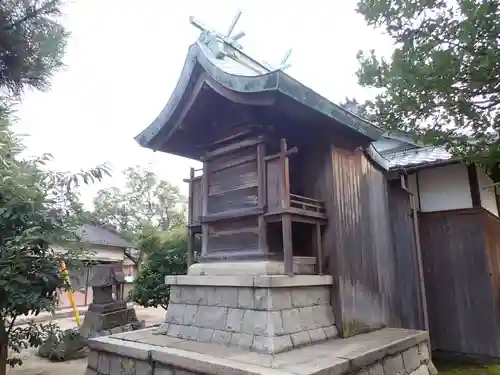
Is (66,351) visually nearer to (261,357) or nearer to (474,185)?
(261,357)

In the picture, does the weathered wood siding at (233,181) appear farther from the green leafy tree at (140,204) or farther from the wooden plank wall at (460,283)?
the green leafy tree at (140,204)

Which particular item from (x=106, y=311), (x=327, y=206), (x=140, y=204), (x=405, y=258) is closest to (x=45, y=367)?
(x=106, y=311)

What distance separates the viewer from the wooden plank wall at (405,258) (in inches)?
263

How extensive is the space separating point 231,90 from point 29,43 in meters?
3.13

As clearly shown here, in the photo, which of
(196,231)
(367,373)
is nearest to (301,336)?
(367,373)

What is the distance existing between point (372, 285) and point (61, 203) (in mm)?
4946

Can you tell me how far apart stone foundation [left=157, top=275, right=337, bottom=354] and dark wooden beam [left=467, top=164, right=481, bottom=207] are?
3.36 metres

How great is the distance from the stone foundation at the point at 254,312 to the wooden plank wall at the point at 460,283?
2.79 m

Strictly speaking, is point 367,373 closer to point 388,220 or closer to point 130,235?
point 388,220

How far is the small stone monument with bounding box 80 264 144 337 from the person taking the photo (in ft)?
33.6

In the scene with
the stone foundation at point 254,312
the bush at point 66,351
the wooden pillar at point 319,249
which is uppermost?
the wooden pillar at point 319,249

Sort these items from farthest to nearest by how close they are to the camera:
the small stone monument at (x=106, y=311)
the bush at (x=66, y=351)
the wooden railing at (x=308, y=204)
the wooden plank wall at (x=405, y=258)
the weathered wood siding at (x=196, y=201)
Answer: the small stone monument at (x=106, y=311), the bush at (x=66, y=351), the wooden plank wall at (x=405, y=258), the weathered wood siding at (x=196, y=201), the wooden railing at (x=308, y=204)

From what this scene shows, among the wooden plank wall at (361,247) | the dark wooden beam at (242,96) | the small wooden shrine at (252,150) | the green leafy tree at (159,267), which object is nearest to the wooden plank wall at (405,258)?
the wooden plank wall at (361,247)

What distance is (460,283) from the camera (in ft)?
22.0
